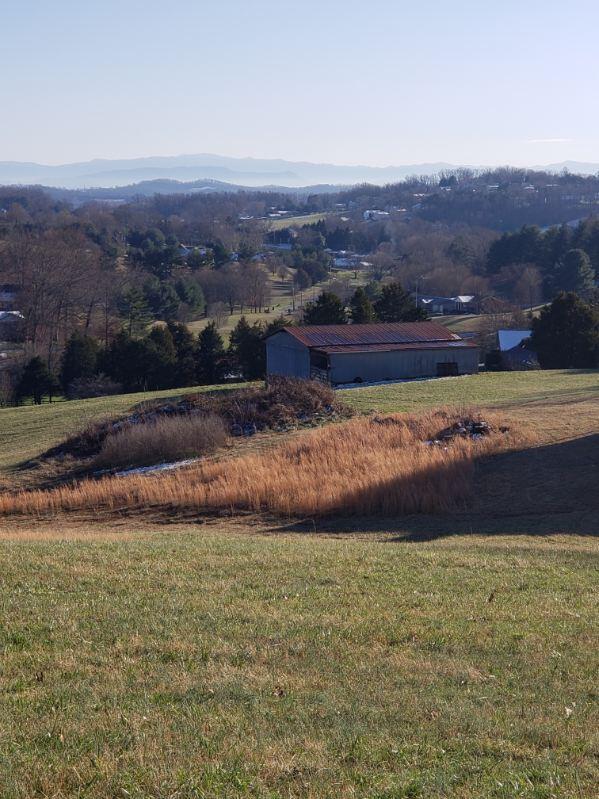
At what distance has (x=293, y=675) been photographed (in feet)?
26.0

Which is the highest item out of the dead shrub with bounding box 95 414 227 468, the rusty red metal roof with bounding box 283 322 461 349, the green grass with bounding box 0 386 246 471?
the rusty red metal roof with bounding box 283 322 461 349

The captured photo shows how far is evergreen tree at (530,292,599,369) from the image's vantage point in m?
53.8

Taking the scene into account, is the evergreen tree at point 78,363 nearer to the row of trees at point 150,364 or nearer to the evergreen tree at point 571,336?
the row of trees at point 150,364

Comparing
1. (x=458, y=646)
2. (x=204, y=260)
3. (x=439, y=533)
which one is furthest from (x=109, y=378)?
(x=204, y=260)

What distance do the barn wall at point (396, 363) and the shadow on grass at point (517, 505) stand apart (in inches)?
791

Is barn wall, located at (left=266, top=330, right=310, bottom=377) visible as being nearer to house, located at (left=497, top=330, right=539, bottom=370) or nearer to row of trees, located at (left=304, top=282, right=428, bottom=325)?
row of trees, located at (left=304, top=282, right=428, bottom=325)

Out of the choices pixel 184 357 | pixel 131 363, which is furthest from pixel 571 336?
pixel 131 363

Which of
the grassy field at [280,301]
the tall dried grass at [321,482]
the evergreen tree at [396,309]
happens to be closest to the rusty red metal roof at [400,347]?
the evergreen tree at [396,309]

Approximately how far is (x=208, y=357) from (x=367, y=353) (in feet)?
49.8

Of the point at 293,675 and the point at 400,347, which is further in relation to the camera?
the point at 400,347

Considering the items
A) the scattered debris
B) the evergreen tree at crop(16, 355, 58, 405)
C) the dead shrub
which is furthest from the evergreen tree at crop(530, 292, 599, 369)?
the dead shrub

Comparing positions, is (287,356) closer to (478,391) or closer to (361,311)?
(478,391)

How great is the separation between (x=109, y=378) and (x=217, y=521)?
3595 centimetres

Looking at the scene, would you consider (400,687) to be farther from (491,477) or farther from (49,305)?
(49,305)
